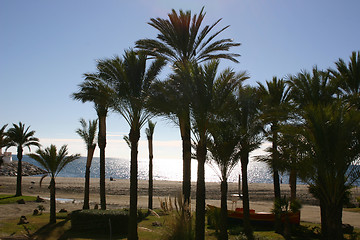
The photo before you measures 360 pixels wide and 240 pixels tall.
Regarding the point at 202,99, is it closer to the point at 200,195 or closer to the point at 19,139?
the point at 200,195

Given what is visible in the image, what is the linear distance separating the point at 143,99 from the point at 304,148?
605 centimetres

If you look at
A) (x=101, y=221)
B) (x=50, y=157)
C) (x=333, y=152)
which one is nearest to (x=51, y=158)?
(x=50, y=157)

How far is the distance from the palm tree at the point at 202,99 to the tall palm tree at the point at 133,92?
199cm

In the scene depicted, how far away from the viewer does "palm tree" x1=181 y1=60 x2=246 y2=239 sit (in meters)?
11.0

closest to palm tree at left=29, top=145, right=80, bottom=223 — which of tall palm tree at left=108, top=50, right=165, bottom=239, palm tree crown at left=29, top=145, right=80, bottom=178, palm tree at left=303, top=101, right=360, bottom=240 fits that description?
palm tree crown at left=29, top=145, right=80, bottom=178

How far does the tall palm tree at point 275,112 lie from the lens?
12234mm

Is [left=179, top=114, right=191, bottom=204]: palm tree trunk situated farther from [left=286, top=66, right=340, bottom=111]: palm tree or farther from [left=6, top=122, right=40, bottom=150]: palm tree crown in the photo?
[left=6, top=122, right=40, bottom=150]: palm tree crown

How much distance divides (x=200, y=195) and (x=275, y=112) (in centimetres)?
414

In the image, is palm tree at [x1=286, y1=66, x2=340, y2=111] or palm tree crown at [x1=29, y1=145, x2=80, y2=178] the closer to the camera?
palm tree at [x1=286, y1=66, x2=340, y2=111]

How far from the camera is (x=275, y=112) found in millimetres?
11703

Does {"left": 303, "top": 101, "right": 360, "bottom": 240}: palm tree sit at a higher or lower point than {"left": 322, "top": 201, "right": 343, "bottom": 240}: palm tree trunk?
higher

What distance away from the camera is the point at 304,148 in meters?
10.0

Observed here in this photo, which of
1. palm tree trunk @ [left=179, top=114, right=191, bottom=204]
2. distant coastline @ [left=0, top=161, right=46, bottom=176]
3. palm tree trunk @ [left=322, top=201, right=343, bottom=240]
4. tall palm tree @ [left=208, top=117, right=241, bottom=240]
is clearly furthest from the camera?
distant coastline @ [left=0, top=161, right=46, bottom=176]

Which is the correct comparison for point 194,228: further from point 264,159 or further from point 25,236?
point 25,236
